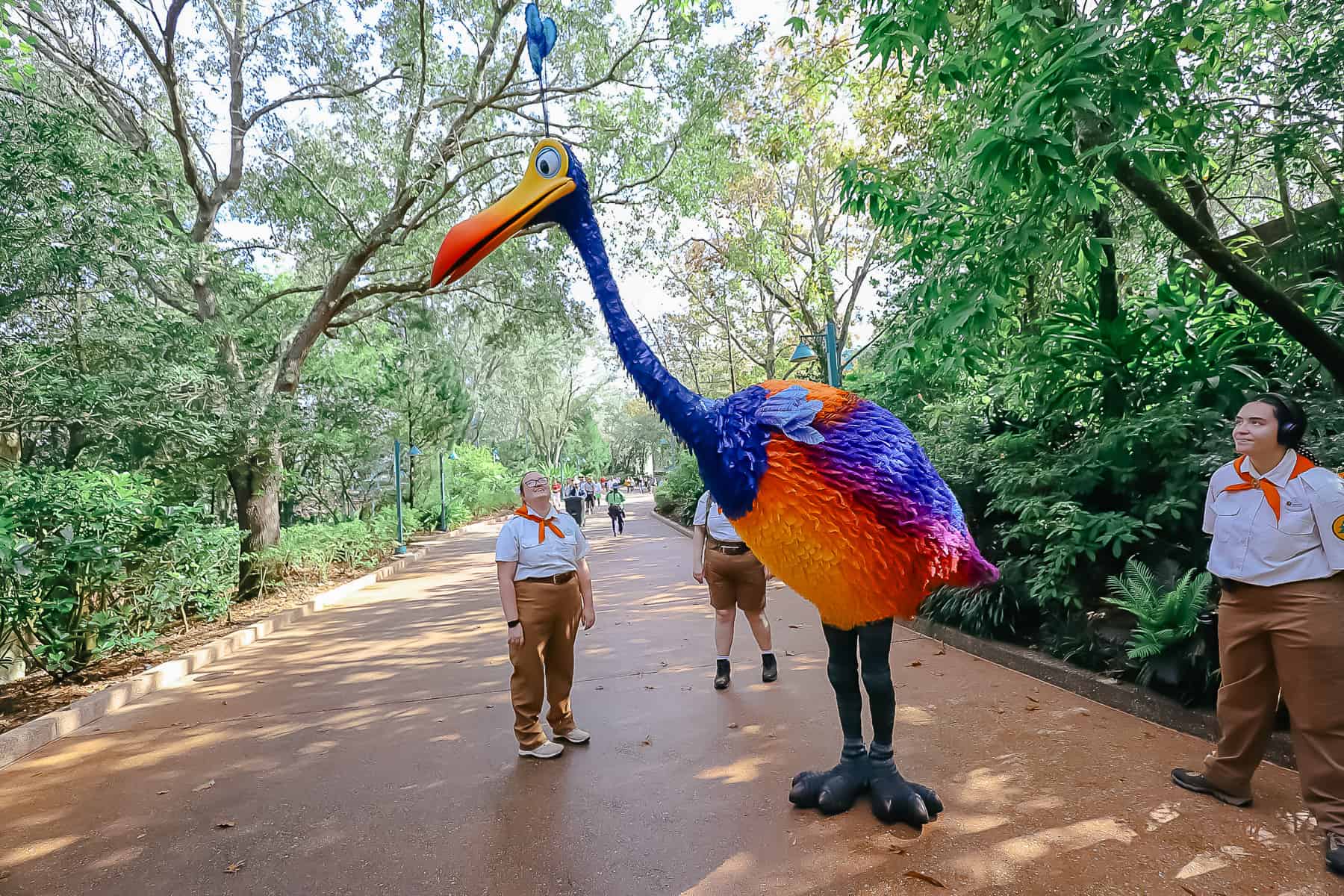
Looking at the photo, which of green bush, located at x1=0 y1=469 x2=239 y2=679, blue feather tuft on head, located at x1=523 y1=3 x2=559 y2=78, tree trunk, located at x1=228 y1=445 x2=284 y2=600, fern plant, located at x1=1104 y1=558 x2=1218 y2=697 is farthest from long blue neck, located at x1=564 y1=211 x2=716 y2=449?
tree trunk, located at x1=228 y1=445 x2=284 y2=600

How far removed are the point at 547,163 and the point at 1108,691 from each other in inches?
161

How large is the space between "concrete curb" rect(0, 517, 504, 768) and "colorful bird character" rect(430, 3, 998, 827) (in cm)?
413

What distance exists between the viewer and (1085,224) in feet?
13.8

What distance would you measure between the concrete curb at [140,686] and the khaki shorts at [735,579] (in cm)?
424

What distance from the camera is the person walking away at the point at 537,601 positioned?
11.4ft

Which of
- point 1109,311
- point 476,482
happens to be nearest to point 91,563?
point 1109,311

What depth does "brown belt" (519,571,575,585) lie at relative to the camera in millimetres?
3504

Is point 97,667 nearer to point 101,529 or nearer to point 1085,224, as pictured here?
point 101,529

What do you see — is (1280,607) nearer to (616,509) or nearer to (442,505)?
(616,509)

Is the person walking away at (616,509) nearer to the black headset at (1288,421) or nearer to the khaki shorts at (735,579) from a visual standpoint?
the khaki shorts at (735,579)

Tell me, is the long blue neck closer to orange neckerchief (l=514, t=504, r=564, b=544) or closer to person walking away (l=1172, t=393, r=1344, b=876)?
orange neckerchief (l=514, t=504, r=564, b=544)

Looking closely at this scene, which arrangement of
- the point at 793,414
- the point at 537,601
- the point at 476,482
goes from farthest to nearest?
the point at 476,482
the point at 537,601
the point at 793,414

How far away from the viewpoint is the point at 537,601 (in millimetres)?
3473

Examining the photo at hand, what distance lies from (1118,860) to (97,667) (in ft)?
23.1
